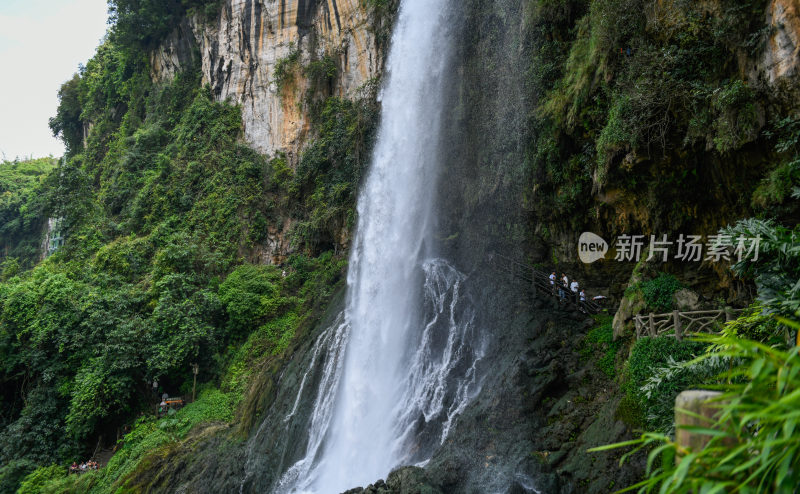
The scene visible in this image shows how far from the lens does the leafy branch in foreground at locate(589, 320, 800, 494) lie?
115 centimetres

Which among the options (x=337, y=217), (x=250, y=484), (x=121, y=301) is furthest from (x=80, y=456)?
(x=337, y=217)

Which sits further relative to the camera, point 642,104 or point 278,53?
point 278,53

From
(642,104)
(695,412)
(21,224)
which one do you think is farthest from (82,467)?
(21,224)

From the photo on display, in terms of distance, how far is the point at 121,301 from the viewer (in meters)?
15.6

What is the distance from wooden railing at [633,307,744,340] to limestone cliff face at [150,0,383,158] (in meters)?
14.3

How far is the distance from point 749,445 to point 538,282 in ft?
31.6

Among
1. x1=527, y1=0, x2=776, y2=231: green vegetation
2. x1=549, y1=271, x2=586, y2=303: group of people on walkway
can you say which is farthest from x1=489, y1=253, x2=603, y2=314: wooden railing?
x1=527, y1=0, x2=776, y2=231: green vegetation

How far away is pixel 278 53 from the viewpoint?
20.9 m

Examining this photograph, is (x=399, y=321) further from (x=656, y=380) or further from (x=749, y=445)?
(x=749, y=445)

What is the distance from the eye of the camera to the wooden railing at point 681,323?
19.5ft

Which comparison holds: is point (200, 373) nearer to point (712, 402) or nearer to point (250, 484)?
point (250, 484)

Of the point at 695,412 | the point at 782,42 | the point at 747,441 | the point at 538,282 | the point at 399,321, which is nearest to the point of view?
the point at 747,441

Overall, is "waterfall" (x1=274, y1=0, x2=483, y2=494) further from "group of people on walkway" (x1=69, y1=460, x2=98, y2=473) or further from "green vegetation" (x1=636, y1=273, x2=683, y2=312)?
"group of people on walkway" (x1=69, y1=460, x2=98, y2=473)

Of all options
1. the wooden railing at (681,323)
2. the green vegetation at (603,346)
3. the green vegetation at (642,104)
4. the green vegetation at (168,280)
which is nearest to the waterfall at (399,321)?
the green vegetation at (168,280)
